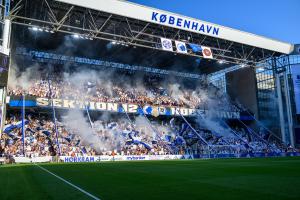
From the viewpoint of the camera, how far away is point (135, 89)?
45.8m

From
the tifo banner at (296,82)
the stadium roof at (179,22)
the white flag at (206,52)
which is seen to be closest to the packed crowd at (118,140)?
the tifo banner at (296,82)

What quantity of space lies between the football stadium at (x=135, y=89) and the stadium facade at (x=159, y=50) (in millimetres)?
140

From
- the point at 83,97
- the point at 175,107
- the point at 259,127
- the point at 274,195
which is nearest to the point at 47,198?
the point at 274,195

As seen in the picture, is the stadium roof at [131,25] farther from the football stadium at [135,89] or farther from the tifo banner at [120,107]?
the tifo banner at [120,107]

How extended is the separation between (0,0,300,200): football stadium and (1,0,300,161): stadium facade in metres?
0.14

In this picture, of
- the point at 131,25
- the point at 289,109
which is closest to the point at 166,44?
the point at 131,25

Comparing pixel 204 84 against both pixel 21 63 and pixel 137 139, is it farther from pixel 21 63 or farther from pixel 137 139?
pixel 21 63

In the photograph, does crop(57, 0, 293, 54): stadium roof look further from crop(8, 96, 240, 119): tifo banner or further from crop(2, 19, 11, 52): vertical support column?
crop(8, 96, 240, 119): tifo banner

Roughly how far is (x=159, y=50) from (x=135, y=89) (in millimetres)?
7749

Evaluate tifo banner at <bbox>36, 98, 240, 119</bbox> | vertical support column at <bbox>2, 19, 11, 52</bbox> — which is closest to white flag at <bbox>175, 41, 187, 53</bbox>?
tifo banner at <bbox>36, 98, 240, 119</bbox>

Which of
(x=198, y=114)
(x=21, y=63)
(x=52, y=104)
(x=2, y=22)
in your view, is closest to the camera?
(x=2, y=22)

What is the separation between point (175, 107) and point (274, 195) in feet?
115

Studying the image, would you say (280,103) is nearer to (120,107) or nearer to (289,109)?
(289,109)

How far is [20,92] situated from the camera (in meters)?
34.2
